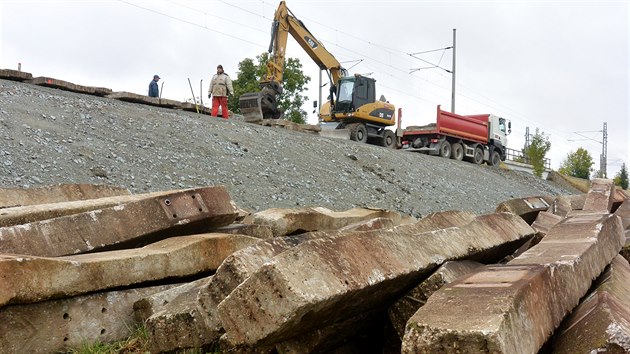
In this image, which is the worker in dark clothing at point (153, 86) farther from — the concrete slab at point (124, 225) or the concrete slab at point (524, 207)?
the concrete slab at point (124, 225)

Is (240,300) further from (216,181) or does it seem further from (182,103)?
(182,103)

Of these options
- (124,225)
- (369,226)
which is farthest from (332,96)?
(124,225)

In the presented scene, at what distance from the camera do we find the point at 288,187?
11.1 metres

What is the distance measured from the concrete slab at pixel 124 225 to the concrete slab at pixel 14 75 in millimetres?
10846

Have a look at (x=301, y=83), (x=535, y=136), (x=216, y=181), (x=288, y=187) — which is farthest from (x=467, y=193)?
(x=301, y=83)

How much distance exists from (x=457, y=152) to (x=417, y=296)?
21.4 meters

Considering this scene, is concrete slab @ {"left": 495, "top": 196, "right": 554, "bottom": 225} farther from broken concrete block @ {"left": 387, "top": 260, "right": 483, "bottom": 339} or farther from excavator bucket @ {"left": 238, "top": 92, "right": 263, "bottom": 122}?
excavator bucket @ {"left": 238, "top": 92, "right": 263, "bottom": 122}

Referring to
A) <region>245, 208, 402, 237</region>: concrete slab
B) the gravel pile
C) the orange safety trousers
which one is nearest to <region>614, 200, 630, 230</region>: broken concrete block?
<region>245, 208, 402, 237</region>: concrete slab

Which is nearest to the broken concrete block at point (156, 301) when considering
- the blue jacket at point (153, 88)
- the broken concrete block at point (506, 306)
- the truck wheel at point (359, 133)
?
the broken concrete block at point (506, 306)

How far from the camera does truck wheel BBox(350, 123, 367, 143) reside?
65.8 ft

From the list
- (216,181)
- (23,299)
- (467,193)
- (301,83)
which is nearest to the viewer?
(23,299)

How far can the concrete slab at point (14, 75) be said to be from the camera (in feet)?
42.9

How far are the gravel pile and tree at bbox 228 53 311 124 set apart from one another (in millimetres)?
24008

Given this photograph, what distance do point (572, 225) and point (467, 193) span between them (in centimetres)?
1185
